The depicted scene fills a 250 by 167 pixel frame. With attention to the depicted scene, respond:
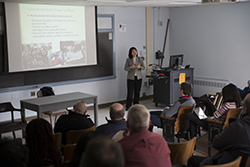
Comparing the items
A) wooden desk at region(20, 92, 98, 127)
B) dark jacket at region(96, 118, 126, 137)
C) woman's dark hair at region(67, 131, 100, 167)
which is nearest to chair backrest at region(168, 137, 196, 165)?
dark jacket at region(96, 118, 126, 137)

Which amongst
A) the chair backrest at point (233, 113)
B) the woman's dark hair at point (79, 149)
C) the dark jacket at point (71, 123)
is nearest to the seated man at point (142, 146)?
the woman's dark hair at point (79, 149)

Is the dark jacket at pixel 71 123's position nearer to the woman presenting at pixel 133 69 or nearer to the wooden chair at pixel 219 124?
the wooden chair at pixel 219 124

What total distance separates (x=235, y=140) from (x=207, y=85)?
581 centimetres

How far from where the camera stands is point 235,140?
2865mm

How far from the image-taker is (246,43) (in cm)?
759

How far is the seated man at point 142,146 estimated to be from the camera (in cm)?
221

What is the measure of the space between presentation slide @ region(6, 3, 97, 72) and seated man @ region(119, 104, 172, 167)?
465 cm

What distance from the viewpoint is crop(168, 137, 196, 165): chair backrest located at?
3030 mm

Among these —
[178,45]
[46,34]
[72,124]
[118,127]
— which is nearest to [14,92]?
[46,34]

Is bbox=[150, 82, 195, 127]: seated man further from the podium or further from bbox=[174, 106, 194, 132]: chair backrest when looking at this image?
the podium

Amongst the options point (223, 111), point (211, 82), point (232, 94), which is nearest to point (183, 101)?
point (223, 111)

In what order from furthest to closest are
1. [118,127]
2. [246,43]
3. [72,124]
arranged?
[246,43] → [72,124] → [118,127]

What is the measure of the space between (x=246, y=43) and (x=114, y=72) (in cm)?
332

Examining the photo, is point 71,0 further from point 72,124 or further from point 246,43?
point 246,43
